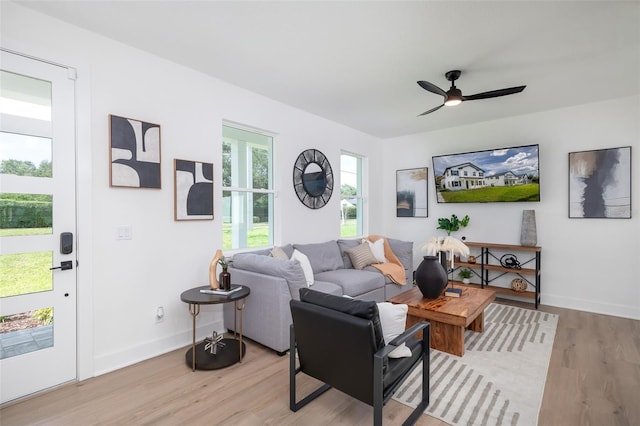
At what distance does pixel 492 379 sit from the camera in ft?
8.02

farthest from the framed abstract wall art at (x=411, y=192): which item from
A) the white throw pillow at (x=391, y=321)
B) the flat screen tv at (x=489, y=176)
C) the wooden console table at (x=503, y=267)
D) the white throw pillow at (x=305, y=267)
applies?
the white throw pillow at (x=391, y=321)

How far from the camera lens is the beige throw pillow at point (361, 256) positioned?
4391 mm

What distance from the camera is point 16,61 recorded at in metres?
2.18

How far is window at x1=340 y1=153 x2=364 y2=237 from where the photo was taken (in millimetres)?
5352

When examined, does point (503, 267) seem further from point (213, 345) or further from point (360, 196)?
point (213, 345)

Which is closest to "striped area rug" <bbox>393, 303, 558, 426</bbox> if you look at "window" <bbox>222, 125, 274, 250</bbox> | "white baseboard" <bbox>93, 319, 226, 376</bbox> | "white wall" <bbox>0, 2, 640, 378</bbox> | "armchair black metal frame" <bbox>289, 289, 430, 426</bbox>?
"armchair black metal frame" <bbox>289, 289, 430, 426</bbox>

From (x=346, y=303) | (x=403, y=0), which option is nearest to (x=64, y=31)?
(x=403, y=0)

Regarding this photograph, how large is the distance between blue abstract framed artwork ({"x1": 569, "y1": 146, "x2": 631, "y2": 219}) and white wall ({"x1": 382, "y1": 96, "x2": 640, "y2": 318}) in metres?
0.08

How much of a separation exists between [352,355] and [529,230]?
3971 mm

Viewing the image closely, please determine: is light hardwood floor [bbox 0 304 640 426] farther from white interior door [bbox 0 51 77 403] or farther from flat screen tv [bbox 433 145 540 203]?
flat screen tv [bbox 433 145 540 203]

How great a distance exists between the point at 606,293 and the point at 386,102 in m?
3.81

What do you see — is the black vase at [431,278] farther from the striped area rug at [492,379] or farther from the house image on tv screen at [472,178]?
the house image on tv screen at [472,178]

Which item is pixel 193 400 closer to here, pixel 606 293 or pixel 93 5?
pixel 93 5

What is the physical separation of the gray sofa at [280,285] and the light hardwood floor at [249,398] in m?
0.27
